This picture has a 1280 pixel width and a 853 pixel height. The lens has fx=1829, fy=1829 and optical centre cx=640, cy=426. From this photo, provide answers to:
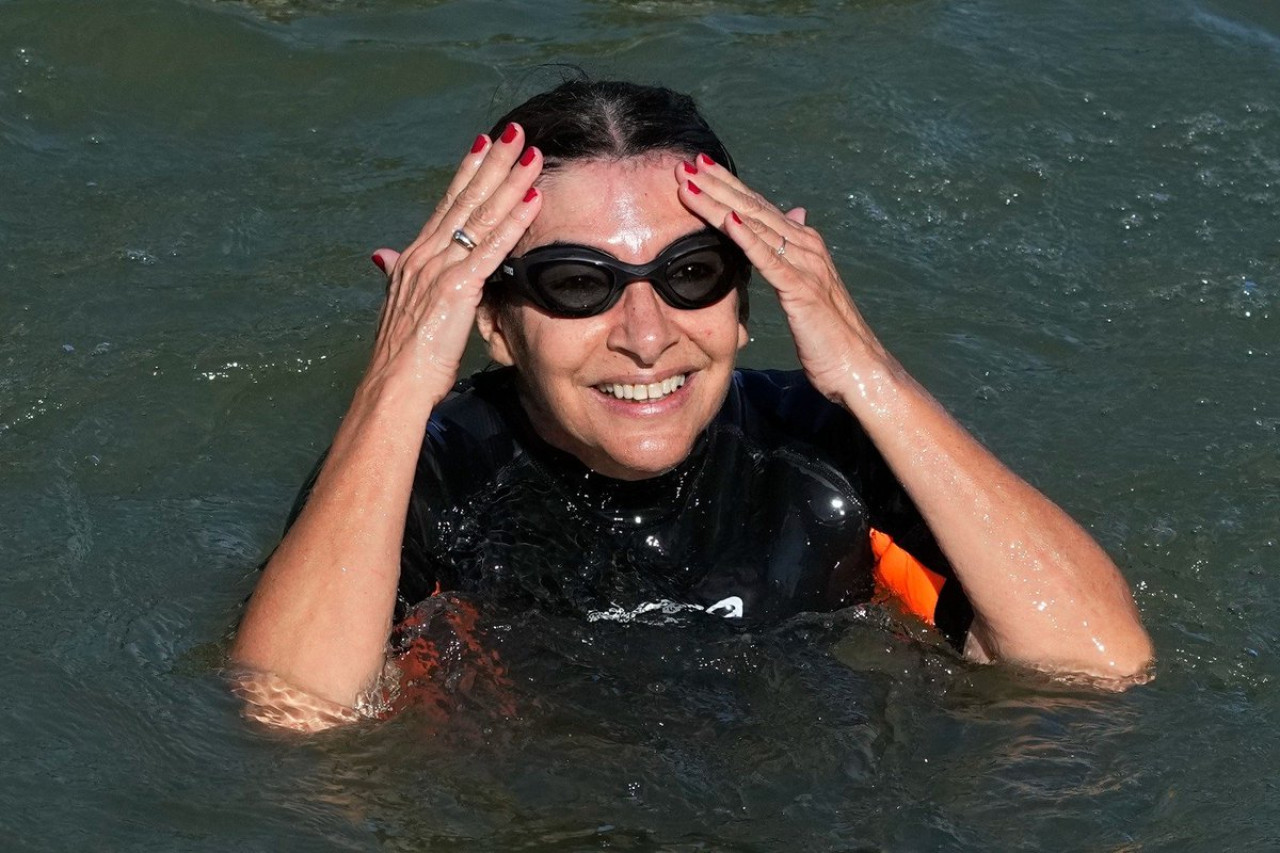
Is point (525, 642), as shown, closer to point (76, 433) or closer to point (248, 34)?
point (76, 433)

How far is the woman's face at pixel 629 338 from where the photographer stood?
438cm

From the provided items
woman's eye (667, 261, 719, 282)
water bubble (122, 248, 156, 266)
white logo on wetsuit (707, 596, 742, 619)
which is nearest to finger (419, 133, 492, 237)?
woman's eye (667, 261, 719, 282)

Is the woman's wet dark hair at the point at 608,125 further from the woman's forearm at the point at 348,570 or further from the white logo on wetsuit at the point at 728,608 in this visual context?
the white logo on wetsuit at the point at 728,608

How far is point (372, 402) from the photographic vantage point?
14.9 ft

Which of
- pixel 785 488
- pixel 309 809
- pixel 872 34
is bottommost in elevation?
pixel 309 809

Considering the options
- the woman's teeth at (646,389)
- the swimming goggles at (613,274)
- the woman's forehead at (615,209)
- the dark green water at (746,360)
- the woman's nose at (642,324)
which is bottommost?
the dark green water at (746,360)

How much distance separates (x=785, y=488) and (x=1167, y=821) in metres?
1.31

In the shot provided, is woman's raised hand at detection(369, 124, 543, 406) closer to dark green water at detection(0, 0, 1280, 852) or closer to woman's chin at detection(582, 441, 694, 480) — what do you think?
woman's chin at detection(582, 441, 694, 480)

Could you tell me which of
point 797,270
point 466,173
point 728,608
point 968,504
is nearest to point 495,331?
point 466,173

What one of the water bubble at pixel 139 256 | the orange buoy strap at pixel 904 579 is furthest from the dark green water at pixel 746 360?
the orange buoy strap at pixel 904 579

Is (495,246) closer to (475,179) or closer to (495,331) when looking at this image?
(475,179)

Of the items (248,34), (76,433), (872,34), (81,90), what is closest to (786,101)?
(872,34)

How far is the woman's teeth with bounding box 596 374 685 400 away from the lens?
14.6ft

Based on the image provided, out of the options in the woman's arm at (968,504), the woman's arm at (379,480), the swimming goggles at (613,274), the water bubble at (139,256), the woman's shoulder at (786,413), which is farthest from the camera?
the water bubble at (139,256)
